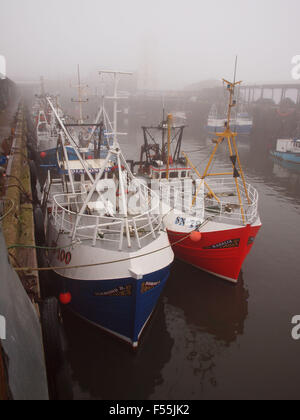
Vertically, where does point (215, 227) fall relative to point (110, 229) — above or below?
below

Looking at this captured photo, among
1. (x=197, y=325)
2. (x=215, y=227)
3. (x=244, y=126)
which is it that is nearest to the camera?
(x=197, y=325)

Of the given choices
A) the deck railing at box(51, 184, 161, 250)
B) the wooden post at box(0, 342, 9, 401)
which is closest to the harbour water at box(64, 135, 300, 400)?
the deck railing at box(51, 184, 161, 250)

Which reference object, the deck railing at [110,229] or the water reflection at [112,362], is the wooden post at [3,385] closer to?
the water reflection at [112,362]

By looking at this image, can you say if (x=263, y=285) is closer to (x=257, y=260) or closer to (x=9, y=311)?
(x=257, y=260)

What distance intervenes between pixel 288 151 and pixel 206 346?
136ft

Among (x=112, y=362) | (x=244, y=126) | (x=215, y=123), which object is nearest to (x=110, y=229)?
(x=112, y=362)

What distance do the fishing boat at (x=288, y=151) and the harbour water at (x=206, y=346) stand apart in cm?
3125

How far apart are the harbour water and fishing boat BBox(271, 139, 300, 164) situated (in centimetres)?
3125

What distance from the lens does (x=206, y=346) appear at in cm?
1134

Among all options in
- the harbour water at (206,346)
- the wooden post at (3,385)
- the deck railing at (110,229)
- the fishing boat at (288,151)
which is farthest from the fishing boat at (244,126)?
the wooden post at (3,385)

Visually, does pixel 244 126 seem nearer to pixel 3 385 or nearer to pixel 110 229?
pixel 110 229

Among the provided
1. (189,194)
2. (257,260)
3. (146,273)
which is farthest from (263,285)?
(146,273)

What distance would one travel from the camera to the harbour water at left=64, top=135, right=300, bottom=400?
9.62 metres
